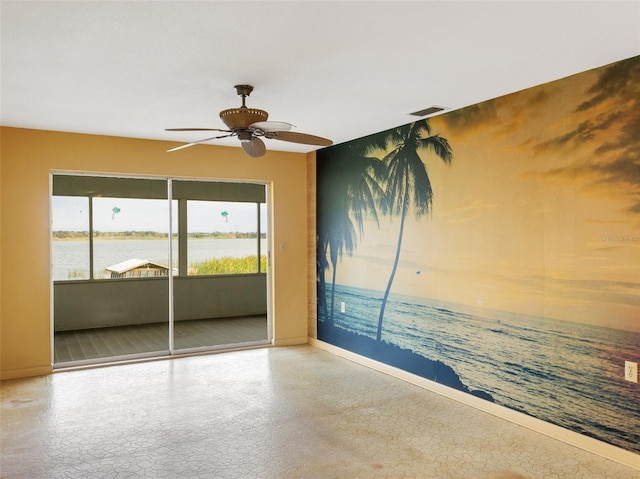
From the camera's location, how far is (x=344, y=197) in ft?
19.6

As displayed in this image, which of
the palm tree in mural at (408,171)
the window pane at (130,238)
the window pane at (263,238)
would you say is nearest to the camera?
the palm tree in mural at (408,171)

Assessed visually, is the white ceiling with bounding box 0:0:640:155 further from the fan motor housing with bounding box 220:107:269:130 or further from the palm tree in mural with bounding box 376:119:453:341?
the palm tree in mural with bounding box 376:119:453:341

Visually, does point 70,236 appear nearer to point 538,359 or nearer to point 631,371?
point 538,359

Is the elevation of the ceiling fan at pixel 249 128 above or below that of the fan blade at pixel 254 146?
above

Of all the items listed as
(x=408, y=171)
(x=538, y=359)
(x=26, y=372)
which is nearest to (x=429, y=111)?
(x=408, y=171)

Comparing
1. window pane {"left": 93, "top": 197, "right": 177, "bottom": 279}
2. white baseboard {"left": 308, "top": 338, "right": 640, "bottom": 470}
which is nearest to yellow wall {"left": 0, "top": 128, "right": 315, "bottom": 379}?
window pane {"left": 93, "top": 197, "right": 177, "bottom": 279}

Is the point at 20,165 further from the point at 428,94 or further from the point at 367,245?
the point at 428,94

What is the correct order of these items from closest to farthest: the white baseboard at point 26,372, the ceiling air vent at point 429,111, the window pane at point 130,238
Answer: the ceiling air vent at point 429,111, the white baseboard at point 26,372, the window pane at point 130,238

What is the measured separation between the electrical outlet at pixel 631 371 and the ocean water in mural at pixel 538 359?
0.11 ft

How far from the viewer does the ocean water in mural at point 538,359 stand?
128 inches

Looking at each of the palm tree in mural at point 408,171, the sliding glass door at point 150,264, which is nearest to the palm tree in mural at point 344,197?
the palm tree in mural at point 408,171

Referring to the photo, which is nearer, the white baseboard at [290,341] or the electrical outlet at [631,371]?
the electrical outlet at [631,371]

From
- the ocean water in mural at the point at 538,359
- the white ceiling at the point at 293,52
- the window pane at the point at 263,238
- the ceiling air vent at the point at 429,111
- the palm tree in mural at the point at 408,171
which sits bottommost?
the ocean water in mural at the point at 538,359

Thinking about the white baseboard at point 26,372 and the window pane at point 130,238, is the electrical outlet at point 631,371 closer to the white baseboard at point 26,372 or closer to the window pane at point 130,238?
the window pane at point 130,238
